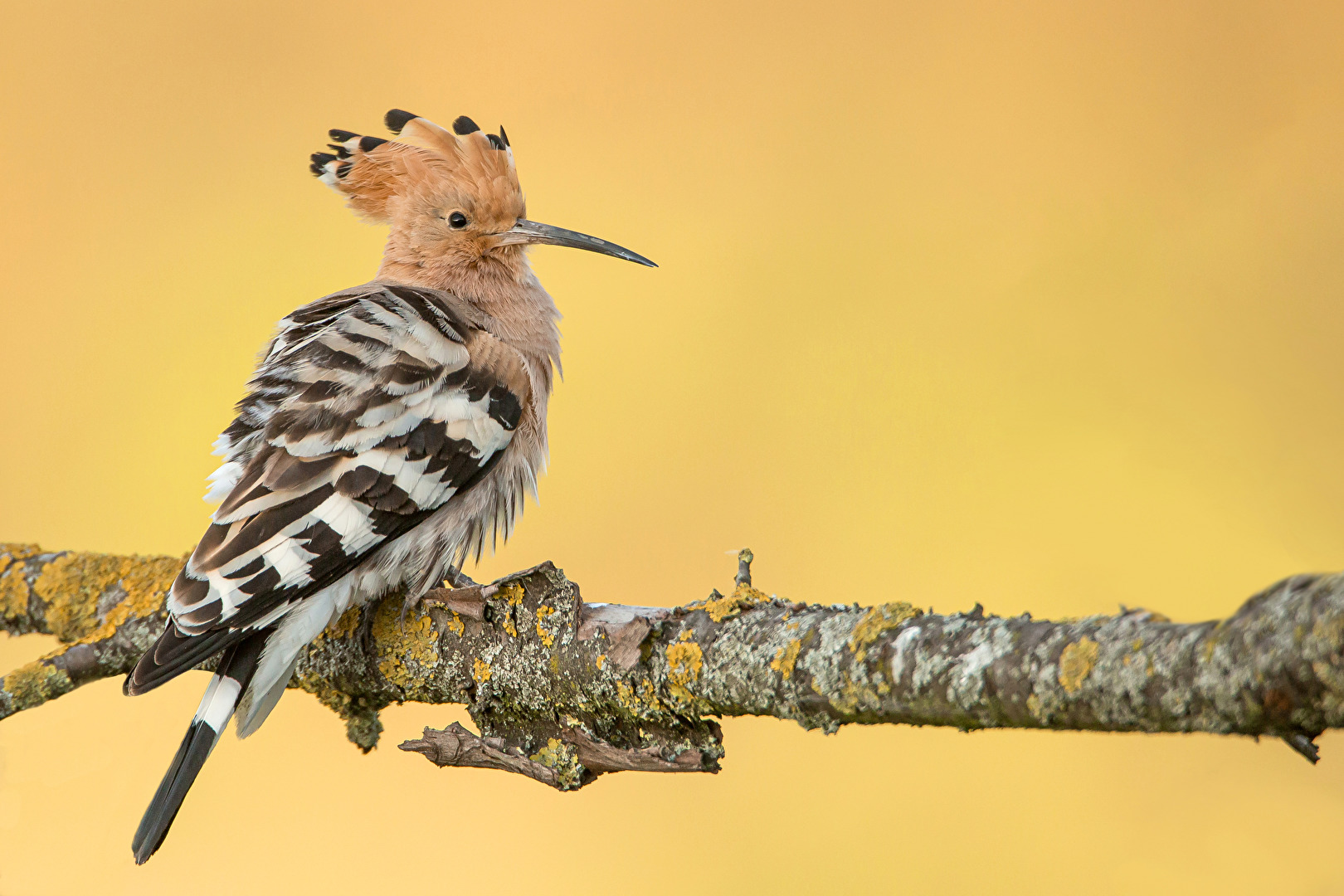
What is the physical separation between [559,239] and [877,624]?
1.29 m

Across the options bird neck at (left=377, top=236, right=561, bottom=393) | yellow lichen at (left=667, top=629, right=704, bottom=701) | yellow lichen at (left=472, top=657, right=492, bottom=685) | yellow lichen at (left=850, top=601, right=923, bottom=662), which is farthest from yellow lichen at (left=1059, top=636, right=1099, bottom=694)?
bird neck at (left=377, top=236, right=561, bottom=393)

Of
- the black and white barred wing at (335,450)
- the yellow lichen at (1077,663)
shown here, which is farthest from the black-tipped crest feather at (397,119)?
the yellow lichen at (1077,663)

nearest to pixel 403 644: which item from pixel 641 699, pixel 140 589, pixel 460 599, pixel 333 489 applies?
pixel 460 599

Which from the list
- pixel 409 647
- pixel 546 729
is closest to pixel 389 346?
pixel 409 647

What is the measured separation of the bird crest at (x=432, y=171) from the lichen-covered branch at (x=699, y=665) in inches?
31.9

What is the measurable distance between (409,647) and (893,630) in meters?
0.77

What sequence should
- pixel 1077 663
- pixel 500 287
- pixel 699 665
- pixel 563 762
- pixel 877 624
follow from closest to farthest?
pixel 1077 663
pixel 877 624
pixel 699 665
pixel 563 762
pixel 500 287

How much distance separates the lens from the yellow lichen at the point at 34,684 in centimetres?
162

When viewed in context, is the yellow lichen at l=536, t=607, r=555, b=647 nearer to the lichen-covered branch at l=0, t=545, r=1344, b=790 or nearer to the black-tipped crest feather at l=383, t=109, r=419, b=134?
the lichen-covered branch at l=0, t=545, r=1344, b=790

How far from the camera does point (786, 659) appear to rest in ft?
3.73

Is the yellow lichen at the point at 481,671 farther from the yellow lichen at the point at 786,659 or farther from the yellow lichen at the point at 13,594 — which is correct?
the yellow lichen at the point at 13,594

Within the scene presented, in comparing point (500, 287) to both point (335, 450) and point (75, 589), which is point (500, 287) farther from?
point (75, 589)

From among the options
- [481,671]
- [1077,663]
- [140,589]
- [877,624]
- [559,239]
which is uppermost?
[559,239]

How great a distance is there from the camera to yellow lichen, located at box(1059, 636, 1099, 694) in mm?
888
